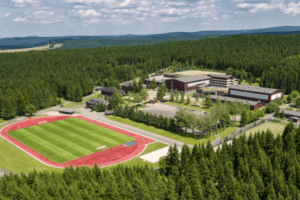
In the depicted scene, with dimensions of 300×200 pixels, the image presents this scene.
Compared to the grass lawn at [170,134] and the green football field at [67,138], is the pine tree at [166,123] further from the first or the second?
the green football field at [67,138]

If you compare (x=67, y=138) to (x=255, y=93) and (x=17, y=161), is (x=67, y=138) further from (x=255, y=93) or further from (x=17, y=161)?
(x=255, y=93)

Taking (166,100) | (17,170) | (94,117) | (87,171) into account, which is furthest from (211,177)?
(166,100)

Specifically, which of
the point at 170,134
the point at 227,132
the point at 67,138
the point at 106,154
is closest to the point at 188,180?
the point at 106,154

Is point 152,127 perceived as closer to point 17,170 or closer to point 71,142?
point 71,142

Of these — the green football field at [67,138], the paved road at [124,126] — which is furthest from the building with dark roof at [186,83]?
the green football field at [67,138]

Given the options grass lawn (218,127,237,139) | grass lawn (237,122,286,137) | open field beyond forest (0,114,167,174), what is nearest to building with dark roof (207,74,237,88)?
grass lawn (237,122,286,137)
